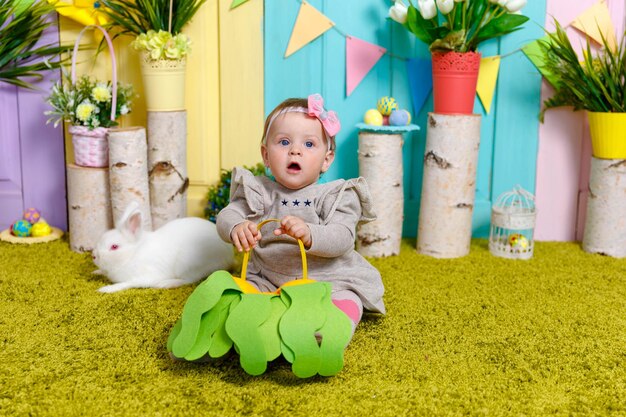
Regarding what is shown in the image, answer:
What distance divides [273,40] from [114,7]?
0.55 meters

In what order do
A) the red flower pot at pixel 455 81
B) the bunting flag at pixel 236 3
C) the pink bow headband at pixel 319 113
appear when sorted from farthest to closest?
the bunting flag at pixel 236 3, the red flower pot at pixel 455 81, the pink bow headband at pixel 319 113

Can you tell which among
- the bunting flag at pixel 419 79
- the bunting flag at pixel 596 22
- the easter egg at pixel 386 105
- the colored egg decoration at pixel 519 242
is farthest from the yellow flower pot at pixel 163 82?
the bunting flag at pixel 596 22

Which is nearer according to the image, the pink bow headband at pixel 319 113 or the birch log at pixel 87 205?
the pink bow headband at pixel 319 113

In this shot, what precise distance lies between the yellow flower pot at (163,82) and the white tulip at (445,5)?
2.84 feet

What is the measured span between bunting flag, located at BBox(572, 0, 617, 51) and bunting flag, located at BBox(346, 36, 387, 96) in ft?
2.25

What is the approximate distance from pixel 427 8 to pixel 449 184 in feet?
1.89

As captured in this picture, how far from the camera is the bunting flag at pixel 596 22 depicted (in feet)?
8.26

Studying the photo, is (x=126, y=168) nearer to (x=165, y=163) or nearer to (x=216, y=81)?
(x=165, y=163)

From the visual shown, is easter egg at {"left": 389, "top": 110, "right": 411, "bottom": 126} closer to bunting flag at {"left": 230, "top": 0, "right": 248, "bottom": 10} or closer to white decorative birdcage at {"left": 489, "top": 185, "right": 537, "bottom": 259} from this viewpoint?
white decorative birdcage at {"left": 489, "top": 185, "right": 537, "bottom": 259}

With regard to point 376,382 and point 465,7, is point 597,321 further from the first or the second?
point 465,7

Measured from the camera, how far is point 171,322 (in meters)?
1.80

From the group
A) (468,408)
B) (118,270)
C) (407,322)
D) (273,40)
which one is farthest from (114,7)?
(468,408)

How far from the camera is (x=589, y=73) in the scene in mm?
2381

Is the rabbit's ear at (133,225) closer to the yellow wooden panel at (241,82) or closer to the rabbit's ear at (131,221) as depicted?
the rabbit's ear at (131,221)
